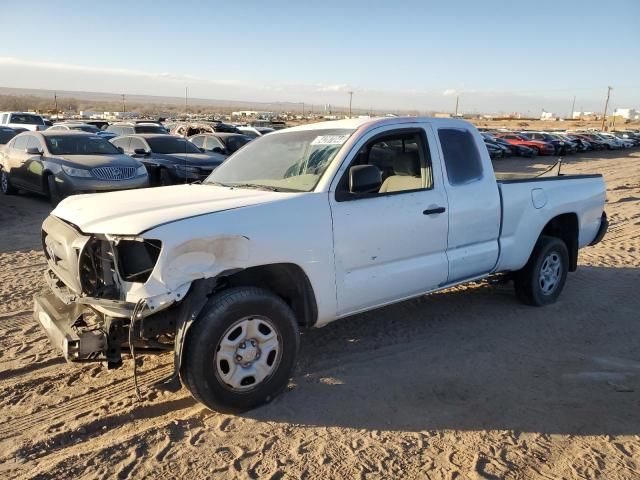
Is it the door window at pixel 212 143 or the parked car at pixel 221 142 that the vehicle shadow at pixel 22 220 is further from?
the door window at pixel 212 143

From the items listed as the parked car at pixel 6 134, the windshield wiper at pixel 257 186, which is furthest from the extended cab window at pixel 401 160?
the parked car at pixel 6 134

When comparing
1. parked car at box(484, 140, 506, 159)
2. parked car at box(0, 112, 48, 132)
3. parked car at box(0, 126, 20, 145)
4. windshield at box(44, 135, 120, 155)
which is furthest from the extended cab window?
parked car at box(484, 140, 506, 159)

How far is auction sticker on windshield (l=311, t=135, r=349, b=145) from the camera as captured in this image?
430 centimetres

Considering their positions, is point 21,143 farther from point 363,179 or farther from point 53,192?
point 363,179

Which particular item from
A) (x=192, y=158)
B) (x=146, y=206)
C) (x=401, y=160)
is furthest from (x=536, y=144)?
(x=146, y=206)

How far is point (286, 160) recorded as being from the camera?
4.54 meters

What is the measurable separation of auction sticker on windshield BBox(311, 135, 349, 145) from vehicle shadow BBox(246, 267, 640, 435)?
1729 millimetres

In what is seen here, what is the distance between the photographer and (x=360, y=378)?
13.7 ft

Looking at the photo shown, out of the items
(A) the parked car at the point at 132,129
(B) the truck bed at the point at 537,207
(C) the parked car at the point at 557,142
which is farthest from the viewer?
(C) the parked car at the point at 557,142

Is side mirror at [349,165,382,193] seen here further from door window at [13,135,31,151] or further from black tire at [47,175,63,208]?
door window at [13,135,31,151]

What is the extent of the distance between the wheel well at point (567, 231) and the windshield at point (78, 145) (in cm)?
945

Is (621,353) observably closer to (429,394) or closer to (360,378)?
(429,394)

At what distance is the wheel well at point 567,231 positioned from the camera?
615cm

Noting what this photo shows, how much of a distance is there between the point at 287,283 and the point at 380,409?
1.08 metres
